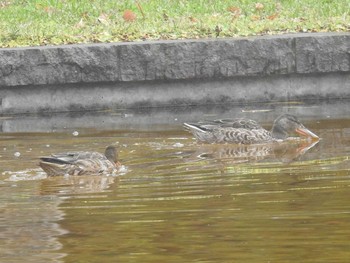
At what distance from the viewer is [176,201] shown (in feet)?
24.8

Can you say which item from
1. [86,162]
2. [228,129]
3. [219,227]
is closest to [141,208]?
[219,227]

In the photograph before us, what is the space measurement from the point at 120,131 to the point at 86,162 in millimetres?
2763

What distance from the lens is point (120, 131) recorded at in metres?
12.3

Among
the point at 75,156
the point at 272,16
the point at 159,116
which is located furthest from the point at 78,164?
the point at 272,16

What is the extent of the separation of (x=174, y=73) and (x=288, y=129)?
2.82m

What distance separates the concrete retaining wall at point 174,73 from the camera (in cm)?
1399

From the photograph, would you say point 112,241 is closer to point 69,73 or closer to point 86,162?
point 86,162

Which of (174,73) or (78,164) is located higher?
(174,73)

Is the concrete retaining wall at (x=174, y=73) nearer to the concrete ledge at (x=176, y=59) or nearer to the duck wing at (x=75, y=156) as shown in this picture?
the concrete ledge at (x=176, y=59)

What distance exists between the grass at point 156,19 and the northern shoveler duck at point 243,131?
131 inches

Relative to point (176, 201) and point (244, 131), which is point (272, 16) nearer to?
point (244, 131)

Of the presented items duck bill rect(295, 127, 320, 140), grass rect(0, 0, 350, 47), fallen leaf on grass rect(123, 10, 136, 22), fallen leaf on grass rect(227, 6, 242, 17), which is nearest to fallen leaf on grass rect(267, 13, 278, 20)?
grass rect(0, 0, 350, 47)

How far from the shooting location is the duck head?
1147 cm

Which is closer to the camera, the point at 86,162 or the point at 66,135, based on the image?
the point at 86,162
